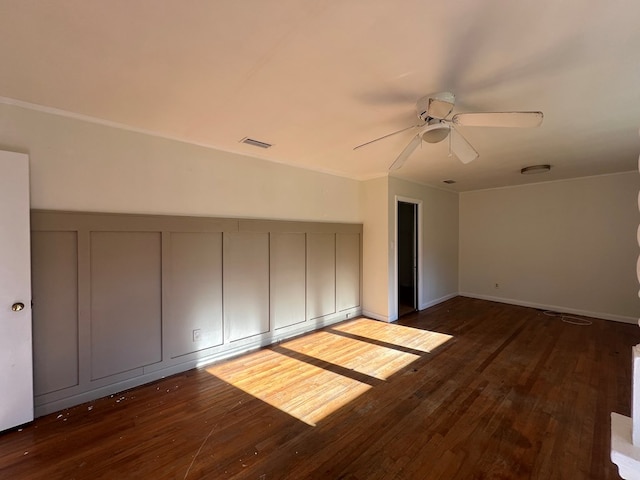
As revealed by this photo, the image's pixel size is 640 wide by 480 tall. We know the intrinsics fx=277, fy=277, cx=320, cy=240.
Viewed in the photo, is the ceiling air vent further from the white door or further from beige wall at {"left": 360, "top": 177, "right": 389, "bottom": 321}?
beige wall at {"left": 360, "top": 177, "right": 389, "bottom": 321}

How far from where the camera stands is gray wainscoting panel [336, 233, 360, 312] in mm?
4574

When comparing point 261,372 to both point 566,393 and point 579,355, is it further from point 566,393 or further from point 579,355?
point 579,355

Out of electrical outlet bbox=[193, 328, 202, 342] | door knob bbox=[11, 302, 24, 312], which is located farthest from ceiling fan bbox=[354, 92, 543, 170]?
door knob bbox=[11, 302, 24, 312]

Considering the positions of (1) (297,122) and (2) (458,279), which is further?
(2) (458,279)

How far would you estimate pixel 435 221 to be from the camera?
5633mm

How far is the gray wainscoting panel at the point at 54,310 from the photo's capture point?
2189 millimetres

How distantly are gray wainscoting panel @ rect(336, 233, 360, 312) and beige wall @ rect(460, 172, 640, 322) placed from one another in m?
3.03

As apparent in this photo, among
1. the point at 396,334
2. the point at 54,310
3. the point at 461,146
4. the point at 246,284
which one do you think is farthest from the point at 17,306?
the point at 396,334

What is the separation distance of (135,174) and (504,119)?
10.0 ft

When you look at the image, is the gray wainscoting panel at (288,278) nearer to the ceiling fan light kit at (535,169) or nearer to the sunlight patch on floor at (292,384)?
the sunlight patch on floor at (292,384)

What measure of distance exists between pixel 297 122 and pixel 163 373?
2.79 metres

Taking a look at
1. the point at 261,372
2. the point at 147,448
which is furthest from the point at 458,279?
the point at 147,448

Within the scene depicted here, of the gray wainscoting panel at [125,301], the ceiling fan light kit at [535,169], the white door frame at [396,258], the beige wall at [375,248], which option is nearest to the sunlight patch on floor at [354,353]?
the beige wall at [375,248]

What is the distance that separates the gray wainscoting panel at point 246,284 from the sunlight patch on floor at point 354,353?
1.80 feet
